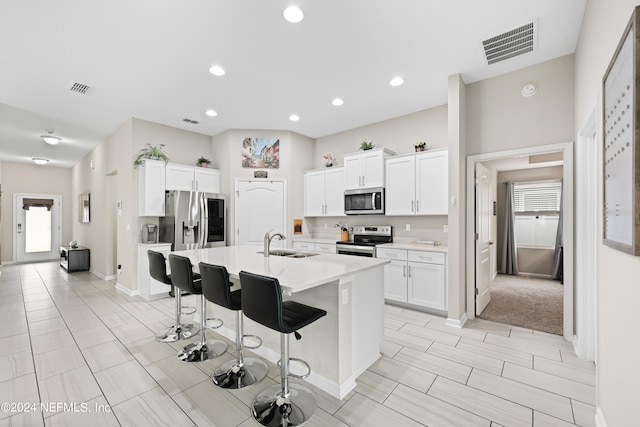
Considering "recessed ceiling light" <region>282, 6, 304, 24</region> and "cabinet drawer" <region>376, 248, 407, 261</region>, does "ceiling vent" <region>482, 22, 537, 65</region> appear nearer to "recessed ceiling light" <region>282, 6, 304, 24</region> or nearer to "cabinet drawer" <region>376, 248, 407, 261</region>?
"recessed ceiling light" <region>282, 6, 304, 24</region>

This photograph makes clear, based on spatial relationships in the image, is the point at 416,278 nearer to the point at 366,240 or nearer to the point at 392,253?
the point at 392,253

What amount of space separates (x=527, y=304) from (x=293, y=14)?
5.01 metres

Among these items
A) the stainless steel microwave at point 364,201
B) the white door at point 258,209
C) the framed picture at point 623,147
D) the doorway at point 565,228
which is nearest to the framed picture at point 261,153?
the white door at point 258,209

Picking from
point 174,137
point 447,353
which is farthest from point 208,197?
point 447,353

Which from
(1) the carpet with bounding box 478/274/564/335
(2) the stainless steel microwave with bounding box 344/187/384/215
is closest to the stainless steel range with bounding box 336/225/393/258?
(2) the stainless steel microwave with bounding box 344/187/384/215

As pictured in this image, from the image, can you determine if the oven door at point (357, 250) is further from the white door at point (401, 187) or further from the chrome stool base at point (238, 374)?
the chrome stool base at point (238, 374)

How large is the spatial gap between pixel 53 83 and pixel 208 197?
8.12 ft

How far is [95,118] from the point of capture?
4707mm

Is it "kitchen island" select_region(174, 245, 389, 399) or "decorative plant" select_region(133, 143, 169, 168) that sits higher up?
"decorative plant" select_region(133, 143, 169, 168)

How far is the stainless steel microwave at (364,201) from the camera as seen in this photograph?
4551 millimetres

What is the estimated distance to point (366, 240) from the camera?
4918 mm

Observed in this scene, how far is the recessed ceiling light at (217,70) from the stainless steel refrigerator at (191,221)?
222 cm

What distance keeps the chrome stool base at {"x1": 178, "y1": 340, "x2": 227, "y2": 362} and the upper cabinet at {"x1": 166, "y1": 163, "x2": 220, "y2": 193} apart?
3.08 metres

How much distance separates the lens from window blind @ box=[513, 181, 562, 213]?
6.05 m
